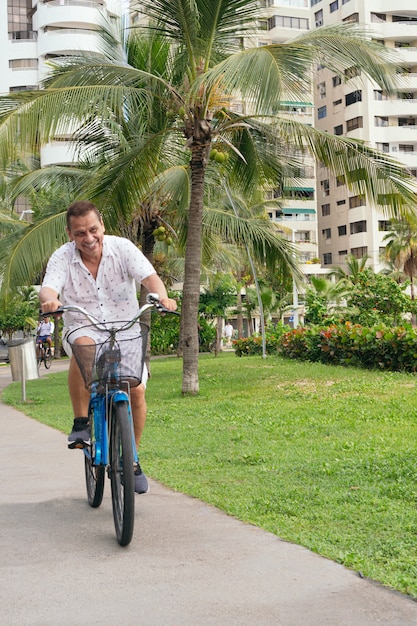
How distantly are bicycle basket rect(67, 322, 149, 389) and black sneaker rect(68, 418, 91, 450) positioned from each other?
0.52 m

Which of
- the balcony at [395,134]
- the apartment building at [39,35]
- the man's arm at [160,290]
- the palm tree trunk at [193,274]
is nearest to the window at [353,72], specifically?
the palm tree trunk at [193,274]

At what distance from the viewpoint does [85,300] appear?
5.78 metres

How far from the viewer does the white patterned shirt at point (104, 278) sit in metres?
5.75

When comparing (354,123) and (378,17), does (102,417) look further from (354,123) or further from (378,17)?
(378,17)

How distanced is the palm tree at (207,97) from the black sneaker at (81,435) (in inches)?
303

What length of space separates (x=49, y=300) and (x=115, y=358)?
0.55 m

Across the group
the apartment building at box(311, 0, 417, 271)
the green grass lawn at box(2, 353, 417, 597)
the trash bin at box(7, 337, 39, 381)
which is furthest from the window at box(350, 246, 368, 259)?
the green grass lawn at box(2, 353, 417, 597)

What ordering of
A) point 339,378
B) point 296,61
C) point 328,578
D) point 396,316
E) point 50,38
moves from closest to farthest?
point 328,578
point 296,61
point 339,378
point 396,316
point 50,38

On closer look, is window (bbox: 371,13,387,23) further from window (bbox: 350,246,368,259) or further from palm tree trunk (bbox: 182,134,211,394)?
palm tree trunk (bbox: 182,134,211,394)

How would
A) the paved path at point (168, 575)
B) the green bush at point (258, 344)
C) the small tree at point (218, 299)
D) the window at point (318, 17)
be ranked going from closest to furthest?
the paved path at point (168, 575), the green bush at point (258, 344), the small tree at point (218, 299), the window at point (318, 17)

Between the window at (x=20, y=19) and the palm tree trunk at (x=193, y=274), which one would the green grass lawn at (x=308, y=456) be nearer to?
the palm tree trunk at (x=193, y=274)

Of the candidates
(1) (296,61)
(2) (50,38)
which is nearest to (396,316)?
(1) (296,61)

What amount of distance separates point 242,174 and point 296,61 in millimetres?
4278

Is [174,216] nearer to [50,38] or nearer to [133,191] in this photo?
[133,191]
